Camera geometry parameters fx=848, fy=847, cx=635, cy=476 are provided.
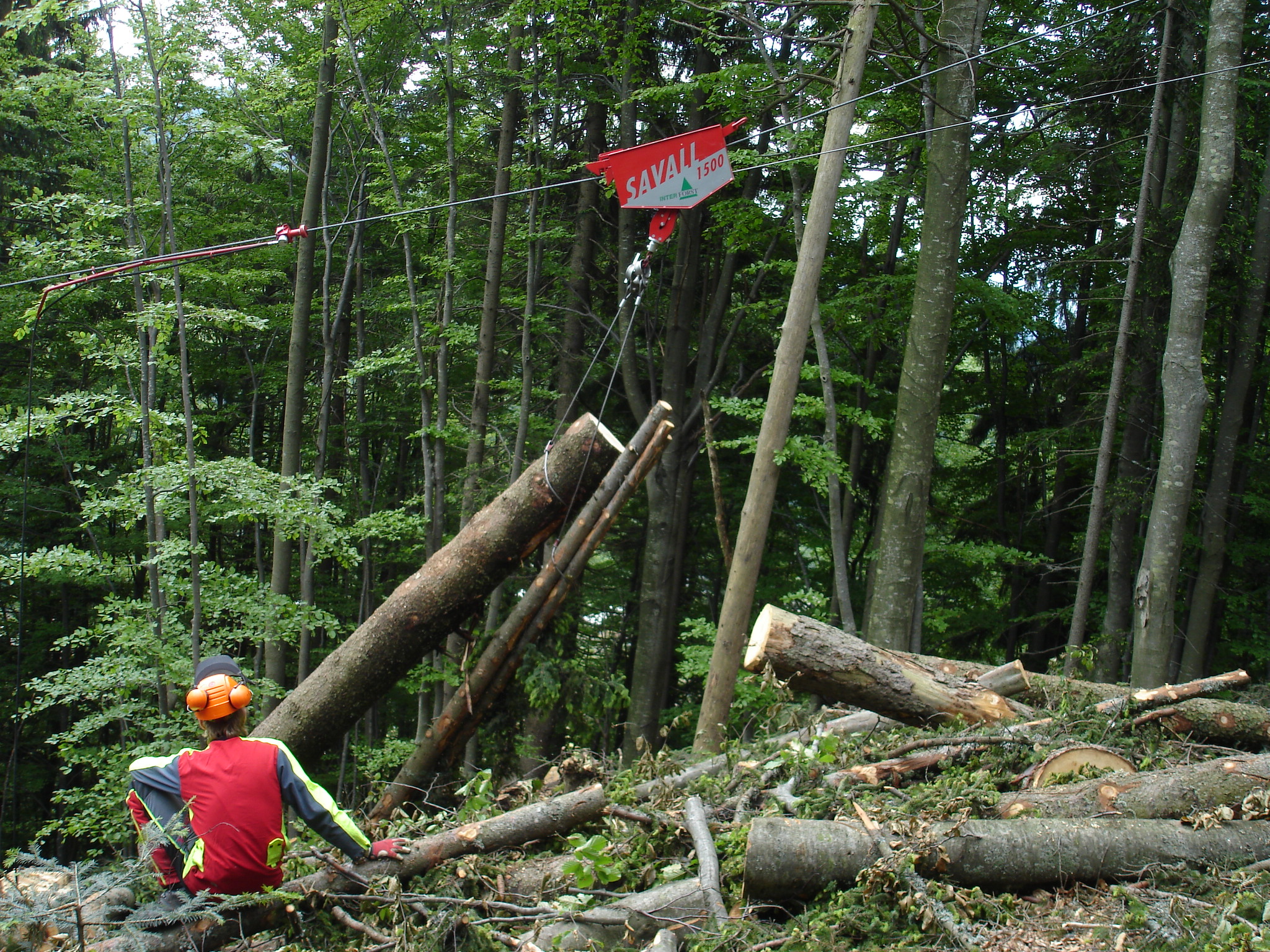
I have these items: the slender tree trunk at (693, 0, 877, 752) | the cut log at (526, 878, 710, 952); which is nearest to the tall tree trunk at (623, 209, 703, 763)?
the slender tree trunk at (693, 0, 877, 752)

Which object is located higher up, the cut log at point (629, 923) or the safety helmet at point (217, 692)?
the safety helmet at point (217, 692)

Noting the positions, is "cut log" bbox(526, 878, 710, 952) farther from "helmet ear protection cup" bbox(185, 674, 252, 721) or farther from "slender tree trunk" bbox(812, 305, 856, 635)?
"slender tree trunk" bbox(812, 305, 856, 635)

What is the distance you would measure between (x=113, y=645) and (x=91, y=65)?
20.5ft

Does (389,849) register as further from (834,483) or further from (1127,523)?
(1127,523)

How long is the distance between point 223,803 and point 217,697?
1.55ft

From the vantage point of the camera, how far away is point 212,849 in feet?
12.5

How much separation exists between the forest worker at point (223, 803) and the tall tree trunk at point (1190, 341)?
7855 millimetres

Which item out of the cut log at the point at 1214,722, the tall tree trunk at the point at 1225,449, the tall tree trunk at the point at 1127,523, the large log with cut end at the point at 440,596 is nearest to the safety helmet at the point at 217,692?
the large log with cut end at the point at 440,596

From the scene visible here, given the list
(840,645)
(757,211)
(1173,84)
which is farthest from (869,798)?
(1173,84)

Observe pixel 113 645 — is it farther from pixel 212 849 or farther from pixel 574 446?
pixel 212 849

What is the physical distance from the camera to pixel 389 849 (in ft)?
13.4

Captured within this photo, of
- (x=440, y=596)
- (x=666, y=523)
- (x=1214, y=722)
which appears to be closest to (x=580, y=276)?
(x=666, y=523)

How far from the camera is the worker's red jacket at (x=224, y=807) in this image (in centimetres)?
381

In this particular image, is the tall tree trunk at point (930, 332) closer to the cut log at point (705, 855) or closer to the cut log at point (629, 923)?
the cut log at point (705, 855)
